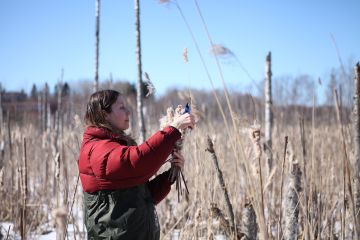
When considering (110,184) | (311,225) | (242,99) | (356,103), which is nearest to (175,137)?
(110,184)

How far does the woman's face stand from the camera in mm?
1433

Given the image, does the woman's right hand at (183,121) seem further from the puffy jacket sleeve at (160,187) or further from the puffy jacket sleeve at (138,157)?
the puffy jacket sleeve at (160,187)

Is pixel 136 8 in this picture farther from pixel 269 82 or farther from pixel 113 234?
pixel 113 234

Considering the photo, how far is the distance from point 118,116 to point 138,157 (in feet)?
0.93

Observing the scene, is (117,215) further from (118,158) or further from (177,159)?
(177,159)

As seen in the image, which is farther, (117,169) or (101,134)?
(101,134)

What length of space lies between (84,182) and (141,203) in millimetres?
219

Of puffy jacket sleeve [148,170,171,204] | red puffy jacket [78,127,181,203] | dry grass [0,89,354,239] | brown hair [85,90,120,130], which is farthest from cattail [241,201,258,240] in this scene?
brown hair [85,90,120,130]

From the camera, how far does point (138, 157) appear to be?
121cm

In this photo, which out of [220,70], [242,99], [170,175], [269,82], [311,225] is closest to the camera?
[220,70]

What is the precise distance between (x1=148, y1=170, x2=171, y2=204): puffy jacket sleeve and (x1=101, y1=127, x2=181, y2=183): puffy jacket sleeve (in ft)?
0.93

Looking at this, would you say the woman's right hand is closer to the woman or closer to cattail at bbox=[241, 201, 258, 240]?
the woman

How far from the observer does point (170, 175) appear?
1.54m

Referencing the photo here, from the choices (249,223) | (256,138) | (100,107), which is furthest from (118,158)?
(249,223)
